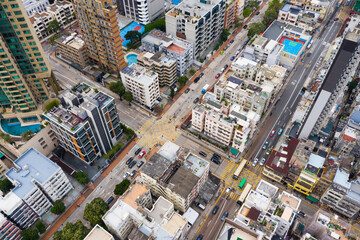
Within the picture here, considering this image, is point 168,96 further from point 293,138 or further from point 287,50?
point 287,50

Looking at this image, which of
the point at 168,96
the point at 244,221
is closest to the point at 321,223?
the point at 244,221

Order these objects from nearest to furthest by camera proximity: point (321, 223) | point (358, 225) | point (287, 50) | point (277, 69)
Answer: point (321, 223) < point (358, 225) < point (277, 69) < point (287, 50)

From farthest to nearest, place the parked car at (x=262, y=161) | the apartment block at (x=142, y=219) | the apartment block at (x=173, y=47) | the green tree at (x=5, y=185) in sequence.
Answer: the apartment block at (x=173, y=47) < the parked car at (x=262, y=161) < the green tree at (x=5, y=185) < the apartment block at (x=142, y=219)

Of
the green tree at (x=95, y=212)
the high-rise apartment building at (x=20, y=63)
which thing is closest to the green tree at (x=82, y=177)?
the green tree at (x=95, y=212)

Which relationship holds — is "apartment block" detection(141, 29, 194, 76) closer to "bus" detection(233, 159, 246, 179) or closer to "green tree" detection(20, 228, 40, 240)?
"bus" detection(233, 159, 246, 179)

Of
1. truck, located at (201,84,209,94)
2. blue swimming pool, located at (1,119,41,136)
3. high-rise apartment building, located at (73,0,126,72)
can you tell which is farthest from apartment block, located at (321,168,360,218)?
blue swimming pool, located at (1,119,41,136)

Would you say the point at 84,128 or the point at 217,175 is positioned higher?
the point at 84,128

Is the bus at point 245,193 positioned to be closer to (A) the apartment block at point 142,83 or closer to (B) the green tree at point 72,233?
(B) the green tree at point 72,233
